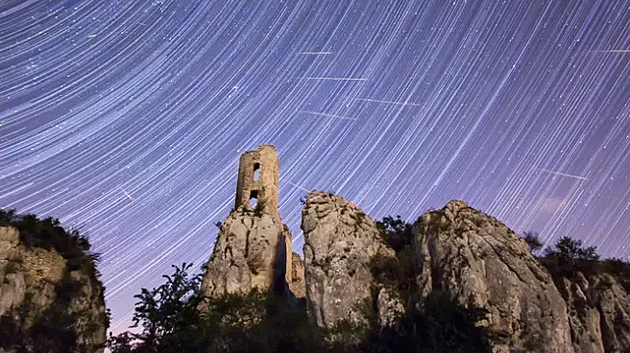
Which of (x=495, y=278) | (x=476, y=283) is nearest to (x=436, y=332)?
(x=476, y=283)

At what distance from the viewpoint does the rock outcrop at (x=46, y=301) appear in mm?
32156

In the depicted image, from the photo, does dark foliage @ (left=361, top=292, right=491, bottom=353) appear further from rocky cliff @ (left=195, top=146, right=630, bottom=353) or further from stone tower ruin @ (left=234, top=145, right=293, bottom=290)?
stone tower ruin @ (left=234, top=145, right=293, bottom=290)

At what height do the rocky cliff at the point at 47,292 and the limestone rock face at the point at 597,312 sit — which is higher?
the rocky cliff at the point at 47,292

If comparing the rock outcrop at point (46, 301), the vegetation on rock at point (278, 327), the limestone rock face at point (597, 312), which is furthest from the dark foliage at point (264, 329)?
the limestone rock face at point (597, 312)

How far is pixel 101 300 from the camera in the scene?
137 ft

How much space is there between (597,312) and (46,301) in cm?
3693

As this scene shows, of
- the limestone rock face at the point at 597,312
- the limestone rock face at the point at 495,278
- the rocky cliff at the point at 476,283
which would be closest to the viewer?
the limestone rock face at the point at 495,278

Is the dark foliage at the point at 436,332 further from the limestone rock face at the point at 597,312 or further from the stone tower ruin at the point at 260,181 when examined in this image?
the stone tower ruin at the point at 260,181

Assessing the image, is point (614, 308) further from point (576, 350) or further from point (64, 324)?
point (64, 324)

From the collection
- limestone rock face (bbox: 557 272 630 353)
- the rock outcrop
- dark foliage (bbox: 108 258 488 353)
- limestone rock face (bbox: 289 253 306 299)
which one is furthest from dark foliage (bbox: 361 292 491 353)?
the rock outcrop

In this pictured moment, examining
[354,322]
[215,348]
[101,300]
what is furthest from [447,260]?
[101,300]

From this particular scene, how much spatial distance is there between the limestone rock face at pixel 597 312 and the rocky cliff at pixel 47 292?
32.5m

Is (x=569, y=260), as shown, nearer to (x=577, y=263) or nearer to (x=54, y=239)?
(x=577, y=263)

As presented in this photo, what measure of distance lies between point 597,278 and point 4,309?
39.2 meters
